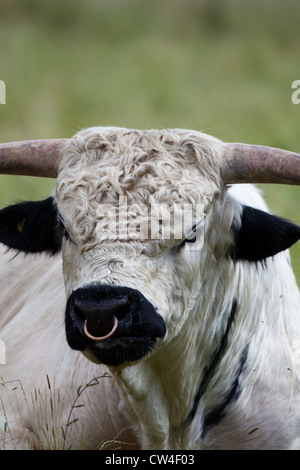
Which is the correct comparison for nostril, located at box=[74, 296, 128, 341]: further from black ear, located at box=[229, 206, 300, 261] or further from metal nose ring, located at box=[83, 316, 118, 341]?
black ear, located at box=[229, 206, 300, 261]

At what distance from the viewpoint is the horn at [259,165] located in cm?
566

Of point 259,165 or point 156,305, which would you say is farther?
point 259,165

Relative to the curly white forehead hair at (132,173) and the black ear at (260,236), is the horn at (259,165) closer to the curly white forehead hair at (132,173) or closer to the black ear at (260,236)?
the curly white forehead hair at (132,173)

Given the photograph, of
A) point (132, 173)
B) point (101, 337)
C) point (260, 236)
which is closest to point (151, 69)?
point (260, 236)

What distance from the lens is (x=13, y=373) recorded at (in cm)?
670

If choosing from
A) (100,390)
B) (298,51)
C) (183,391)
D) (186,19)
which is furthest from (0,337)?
(186,19)

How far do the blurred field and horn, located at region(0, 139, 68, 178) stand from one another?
189 inches

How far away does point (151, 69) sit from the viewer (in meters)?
17.5

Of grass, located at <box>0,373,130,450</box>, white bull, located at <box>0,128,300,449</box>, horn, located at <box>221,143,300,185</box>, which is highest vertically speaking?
horn, located at <box>221,143,300,185</box>

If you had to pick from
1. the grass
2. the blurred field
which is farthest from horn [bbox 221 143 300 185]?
the blurred field

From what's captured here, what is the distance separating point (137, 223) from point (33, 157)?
98 cm

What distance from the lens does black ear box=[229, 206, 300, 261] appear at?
19.1 feet

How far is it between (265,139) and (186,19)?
7356 millimetres

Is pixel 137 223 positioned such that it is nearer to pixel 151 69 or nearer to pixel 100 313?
pixel 100 313
